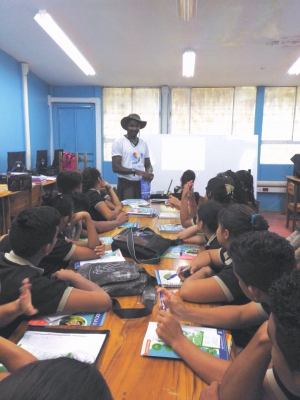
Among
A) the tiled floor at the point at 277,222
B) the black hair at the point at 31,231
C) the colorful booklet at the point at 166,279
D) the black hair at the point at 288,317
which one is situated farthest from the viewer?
the tiled floor at the point at 277,222

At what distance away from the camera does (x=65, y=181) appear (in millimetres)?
2324

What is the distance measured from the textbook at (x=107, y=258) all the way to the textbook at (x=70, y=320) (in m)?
0.44

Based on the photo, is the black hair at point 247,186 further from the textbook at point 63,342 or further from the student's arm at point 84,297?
the textbook at point 63,342

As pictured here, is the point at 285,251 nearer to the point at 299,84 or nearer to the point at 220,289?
the point at 220,289

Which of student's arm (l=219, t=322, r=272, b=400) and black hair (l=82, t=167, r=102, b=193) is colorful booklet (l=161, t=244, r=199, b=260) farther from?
black hair (l=82, t=167, r=102, b=193)

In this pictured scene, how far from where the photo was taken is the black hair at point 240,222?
133 cm

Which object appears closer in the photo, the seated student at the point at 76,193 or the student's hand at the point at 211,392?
the student's hand at the point at 211,392

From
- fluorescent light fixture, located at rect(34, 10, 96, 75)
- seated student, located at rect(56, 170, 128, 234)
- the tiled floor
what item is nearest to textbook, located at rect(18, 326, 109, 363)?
seated student, located at rect(56, 170, 128, 234)

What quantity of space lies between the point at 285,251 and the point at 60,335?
0.75 metres

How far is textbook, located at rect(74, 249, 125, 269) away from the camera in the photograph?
1.51 m

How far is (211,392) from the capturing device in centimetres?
72

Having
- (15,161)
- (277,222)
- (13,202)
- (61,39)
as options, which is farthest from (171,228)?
(277,222)

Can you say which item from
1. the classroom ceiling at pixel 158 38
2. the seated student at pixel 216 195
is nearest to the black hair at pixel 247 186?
the seated student at pixel 216 195

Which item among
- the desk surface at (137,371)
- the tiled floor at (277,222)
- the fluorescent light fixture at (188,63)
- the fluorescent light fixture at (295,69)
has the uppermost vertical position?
the fluorescent light fixture at (295,69)
